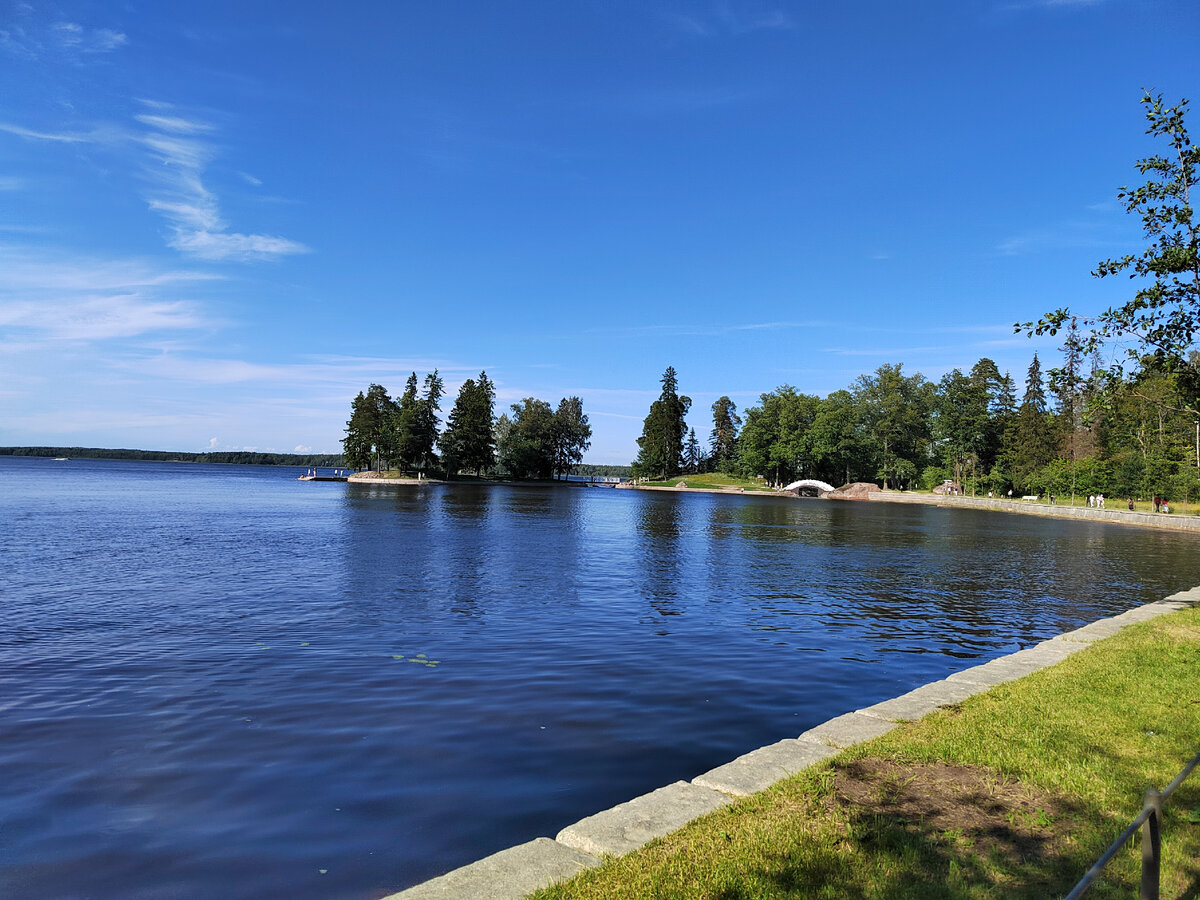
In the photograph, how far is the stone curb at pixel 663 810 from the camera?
4746 millimetres

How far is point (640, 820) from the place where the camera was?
568cm

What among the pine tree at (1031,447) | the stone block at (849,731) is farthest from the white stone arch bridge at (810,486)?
the stone block at (849,731)

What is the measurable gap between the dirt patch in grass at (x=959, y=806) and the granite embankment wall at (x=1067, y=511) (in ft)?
201

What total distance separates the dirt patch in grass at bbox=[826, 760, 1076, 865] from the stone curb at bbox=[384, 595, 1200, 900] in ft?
2.09

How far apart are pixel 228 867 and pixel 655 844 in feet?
13.0

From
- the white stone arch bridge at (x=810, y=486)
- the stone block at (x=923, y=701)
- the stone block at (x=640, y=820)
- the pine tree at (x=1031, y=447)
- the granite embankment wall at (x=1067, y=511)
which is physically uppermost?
the pine tree at (x=1031, y=447)

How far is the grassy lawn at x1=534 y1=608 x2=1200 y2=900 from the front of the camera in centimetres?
469

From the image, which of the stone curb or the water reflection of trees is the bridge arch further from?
the stone curb

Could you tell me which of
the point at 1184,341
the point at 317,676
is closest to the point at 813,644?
the point at 1184,341

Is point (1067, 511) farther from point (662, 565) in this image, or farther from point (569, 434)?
point (569, 434)

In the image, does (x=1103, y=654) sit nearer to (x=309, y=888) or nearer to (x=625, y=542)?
(x=309, y=888)

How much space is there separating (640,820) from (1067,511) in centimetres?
8034

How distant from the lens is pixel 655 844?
17.1ft

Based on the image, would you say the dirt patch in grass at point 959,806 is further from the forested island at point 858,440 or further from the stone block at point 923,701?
the forested island at point 858,440
